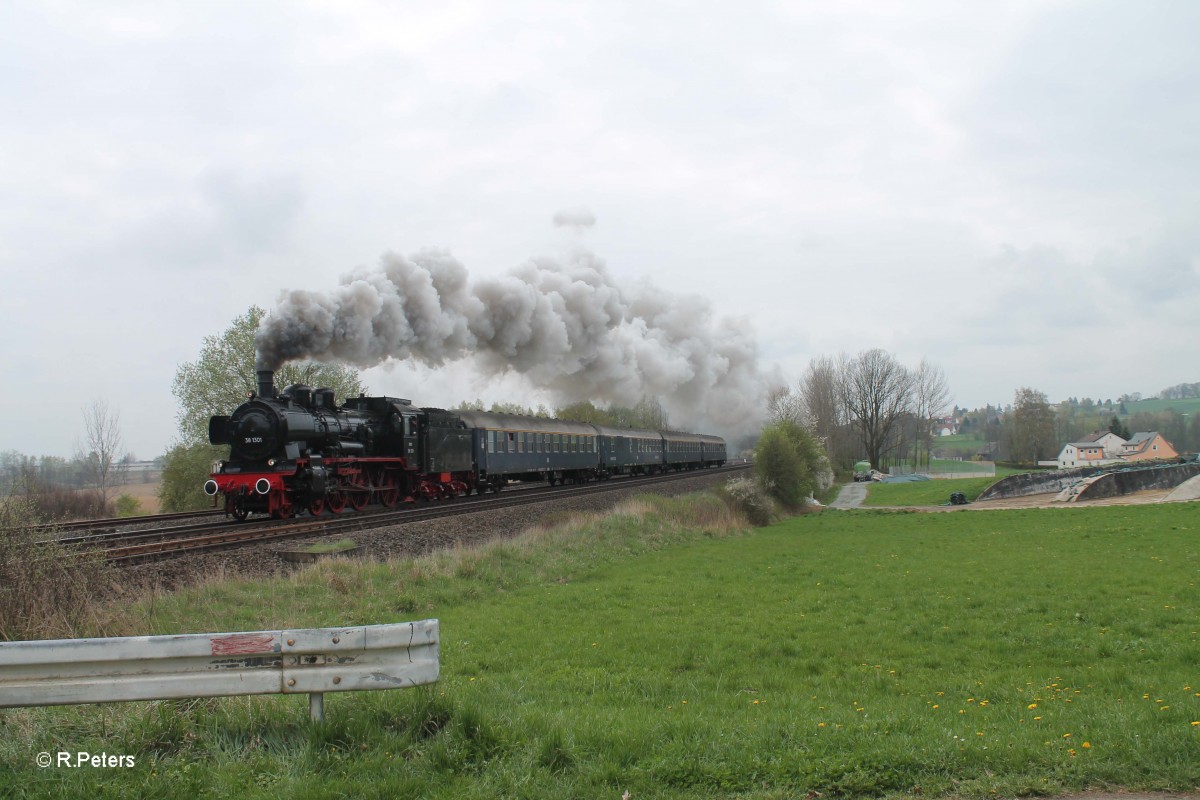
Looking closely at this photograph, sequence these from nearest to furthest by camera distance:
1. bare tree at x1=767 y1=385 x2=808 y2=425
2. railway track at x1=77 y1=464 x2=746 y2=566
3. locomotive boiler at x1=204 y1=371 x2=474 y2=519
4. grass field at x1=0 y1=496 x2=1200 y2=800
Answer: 1. grass field at x1=0 y1=496 x2=1200 y2=800
2. railway track at x1=77 y1=464 x2=746 y2=566
3. locomotive boiler at x1=204 y1=371 x2=474 y2=519
4. bare tree at x1=767 y1=385 x2=808 y2=425

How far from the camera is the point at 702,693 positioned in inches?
273

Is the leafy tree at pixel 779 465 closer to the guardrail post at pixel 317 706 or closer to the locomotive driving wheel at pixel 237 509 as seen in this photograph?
the locomotive driving wheel at pixel 237 509

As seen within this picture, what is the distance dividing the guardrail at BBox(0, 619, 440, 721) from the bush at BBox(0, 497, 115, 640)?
3015 mm

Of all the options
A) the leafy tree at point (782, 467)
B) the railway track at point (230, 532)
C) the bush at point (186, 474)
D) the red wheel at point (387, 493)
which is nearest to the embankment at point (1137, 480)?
the leafy tree at point (782, 467)

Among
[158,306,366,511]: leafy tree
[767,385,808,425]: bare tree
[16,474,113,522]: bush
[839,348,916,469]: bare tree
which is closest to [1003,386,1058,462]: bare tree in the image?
[839,348,916,469]: bare tree

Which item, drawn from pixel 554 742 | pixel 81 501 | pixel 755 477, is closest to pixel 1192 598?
pixel 554 742

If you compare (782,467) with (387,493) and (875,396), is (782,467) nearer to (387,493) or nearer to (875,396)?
(387,493)

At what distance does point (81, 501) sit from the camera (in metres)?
30.6

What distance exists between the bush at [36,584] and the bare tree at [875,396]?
79.9m

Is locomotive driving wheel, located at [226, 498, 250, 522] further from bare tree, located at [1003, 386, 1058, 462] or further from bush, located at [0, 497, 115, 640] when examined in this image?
bare tree, located at [1003, 386, 1058, 462]

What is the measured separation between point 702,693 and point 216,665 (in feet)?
13.1

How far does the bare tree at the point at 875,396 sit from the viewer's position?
8125 centimetres

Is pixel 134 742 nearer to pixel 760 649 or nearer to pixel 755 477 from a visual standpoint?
pixel 760 649

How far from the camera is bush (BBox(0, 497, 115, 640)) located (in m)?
6.92
